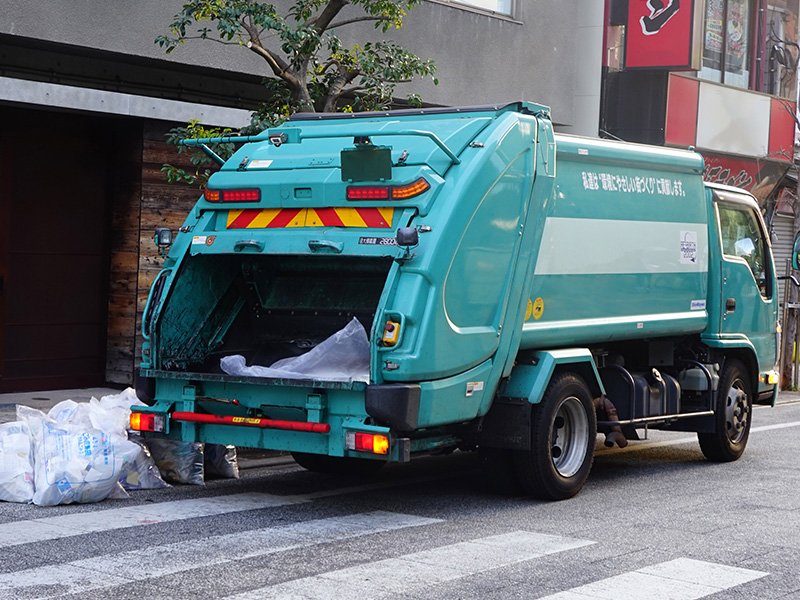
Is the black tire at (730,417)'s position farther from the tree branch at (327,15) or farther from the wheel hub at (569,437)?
the tree branch at (327,15)

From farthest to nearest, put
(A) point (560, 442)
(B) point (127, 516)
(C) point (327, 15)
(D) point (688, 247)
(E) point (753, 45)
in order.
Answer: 1. (E) point (753, 45)
2. (C) point (327, 15)
3. (D) point (688, 247)
4. (A) point (560, 442)
5. (B) point (127, 516)

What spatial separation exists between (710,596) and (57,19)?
8.57 m

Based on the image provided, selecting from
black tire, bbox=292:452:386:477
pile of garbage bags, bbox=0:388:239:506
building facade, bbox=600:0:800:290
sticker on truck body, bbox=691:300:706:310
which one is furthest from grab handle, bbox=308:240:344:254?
building facade, bbox=600:0:800:290

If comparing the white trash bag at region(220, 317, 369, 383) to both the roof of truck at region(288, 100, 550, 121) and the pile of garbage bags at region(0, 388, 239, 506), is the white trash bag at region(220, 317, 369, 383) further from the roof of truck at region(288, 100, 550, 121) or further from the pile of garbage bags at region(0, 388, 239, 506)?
the roof of truck at region(288, 100, 550, 121)

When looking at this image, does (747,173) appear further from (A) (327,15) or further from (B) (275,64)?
(B) (275,64)

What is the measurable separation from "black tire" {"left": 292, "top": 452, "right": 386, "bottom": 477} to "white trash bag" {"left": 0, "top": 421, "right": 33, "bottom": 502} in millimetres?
2157

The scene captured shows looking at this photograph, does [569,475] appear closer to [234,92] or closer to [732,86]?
[234,92]

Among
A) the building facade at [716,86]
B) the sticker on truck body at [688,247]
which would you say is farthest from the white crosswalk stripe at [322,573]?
the building facade at [716,86]

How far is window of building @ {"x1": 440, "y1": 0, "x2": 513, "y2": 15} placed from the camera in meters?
16.6

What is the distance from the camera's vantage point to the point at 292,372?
24.7 feet

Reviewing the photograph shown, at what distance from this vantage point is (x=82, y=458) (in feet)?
24.4

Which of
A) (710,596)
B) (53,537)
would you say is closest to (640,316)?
(710,596)

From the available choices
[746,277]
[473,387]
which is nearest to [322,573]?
[473,387]

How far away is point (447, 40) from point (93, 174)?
5.46 metres
